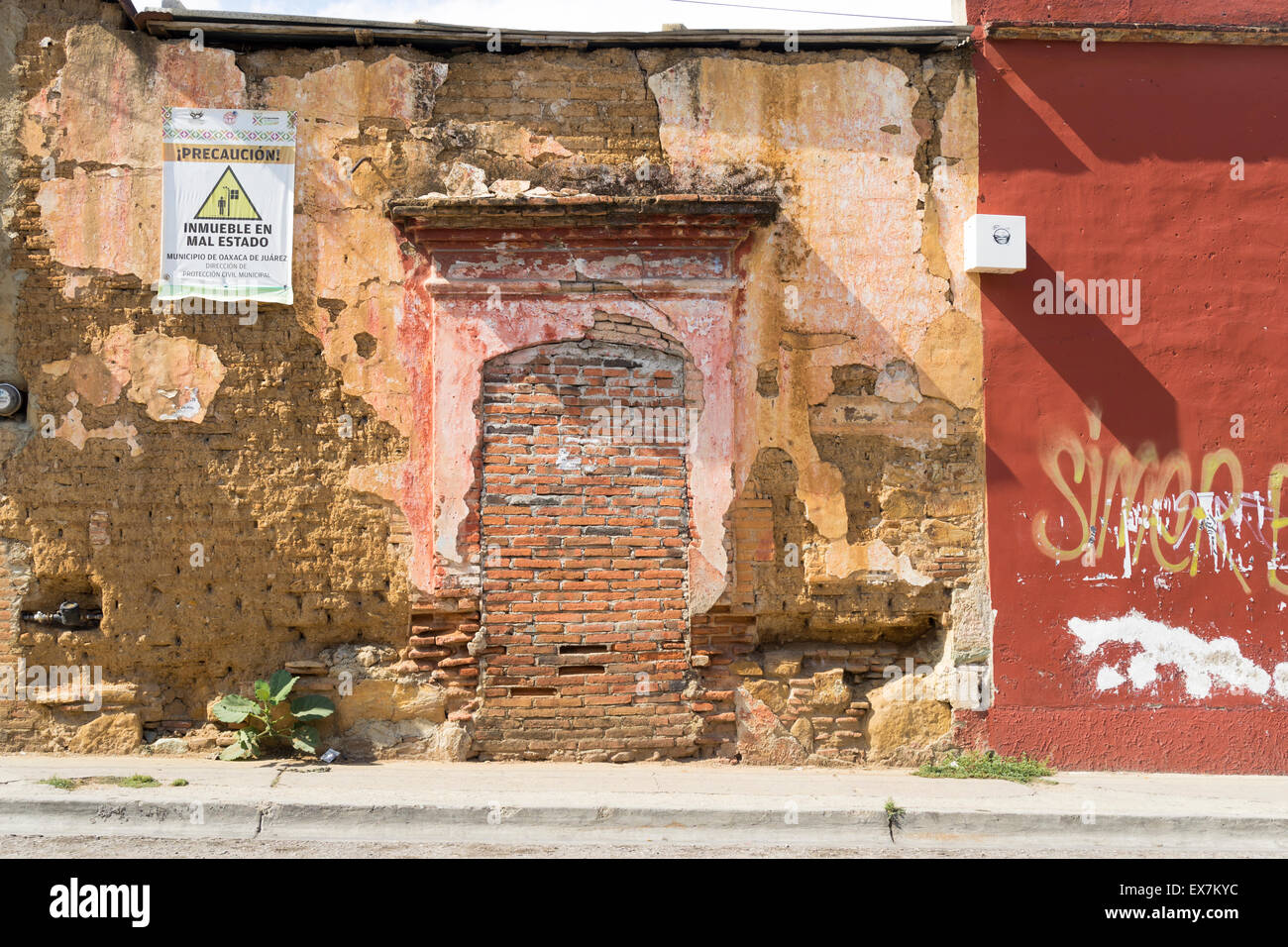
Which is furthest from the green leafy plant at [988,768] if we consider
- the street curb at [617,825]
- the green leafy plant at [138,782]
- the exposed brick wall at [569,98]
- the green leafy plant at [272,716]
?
the green leafy plant at [138,782]

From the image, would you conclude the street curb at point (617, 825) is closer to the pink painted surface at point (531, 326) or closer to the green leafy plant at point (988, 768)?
the green leafy plant at point (988, 768)

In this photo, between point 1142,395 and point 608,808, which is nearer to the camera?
point 608,808

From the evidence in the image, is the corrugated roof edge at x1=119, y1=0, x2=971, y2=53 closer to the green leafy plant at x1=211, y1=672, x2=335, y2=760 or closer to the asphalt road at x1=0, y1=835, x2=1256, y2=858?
the green leafy plant at x1=211, y1=672, x2=335, y2=760

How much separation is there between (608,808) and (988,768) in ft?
8.71

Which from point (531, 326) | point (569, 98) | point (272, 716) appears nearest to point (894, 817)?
point (531, 326)

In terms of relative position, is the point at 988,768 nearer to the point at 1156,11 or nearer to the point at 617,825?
the point at 617,825

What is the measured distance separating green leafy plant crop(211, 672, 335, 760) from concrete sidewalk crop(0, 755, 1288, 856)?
18 centimetres

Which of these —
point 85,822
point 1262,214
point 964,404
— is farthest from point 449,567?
point 1262,214

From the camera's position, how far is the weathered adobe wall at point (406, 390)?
720 centimetres

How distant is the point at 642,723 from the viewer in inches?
286

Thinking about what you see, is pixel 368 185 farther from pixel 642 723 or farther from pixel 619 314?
pixel 642 723

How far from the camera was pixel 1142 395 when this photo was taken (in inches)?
299

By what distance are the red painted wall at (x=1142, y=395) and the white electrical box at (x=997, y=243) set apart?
0.16 m

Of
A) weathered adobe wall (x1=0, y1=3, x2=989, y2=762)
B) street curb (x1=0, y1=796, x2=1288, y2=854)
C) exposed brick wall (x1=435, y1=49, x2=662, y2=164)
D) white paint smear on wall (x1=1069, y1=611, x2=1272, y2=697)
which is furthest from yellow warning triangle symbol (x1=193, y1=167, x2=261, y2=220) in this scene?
white paint smear on wall (x1=1069, y1=611, x2=1272, y2=697)
